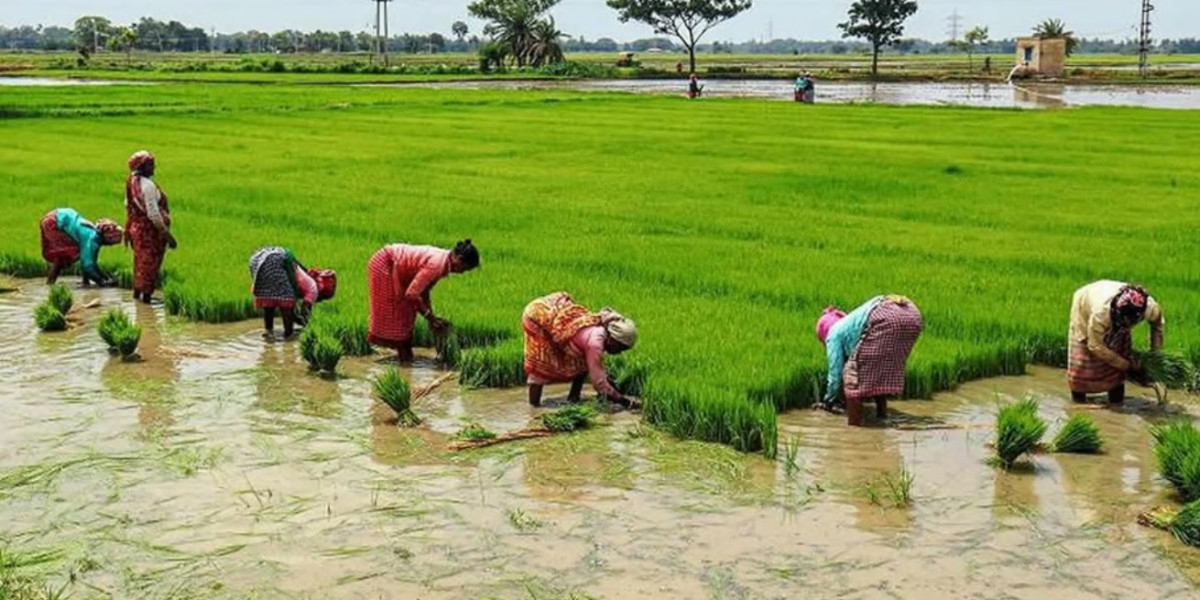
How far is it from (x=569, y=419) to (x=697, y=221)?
7794mm

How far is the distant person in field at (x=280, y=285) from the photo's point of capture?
926 centimetres

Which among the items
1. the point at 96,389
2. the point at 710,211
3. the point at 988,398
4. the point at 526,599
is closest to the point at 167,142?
the point at 710,211

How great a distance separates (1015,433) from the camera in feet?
20.9

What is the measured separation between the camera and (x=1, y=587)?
4.91 m

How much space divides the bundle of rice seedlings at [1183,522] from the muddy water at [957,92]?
112ft

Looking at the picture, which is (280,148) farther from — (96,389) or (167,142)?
(96,389)

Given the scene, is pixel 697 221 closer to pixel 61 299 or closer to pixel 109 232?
pixel 109 232

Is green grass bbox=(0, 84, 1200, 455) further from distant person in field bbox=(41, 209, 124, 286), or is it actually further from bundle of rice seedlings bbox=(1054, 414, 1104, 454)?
bundle of rice seedlings bbox=(1054, 414, 1104, 454)

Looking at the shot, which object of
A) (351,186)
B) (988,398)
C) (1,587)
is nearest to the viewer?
(1,587)

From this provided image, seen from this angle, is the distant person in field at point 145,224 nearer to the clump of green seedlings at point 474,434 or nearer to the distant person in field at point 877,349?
the clump of green seedlings at point 474,434

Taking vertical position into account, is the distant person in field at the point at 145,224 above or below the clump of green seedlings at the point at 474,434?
above

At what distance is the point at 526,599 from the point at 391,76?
61668mm

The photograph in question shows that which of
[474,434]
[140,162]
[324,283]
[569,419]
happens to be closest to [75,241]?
[140,162]

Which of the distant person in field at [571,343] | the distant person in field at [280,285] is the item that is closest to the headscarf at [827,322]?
the distant person in field at [571,343]
